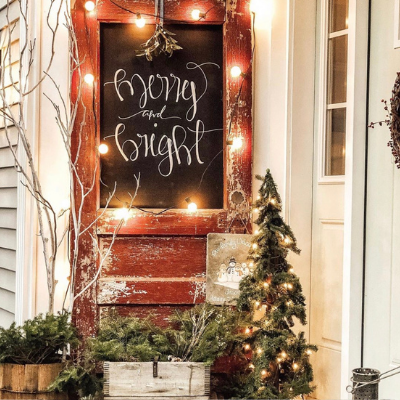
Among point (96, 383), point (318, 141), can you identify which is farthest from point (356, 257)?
point (96, 383)

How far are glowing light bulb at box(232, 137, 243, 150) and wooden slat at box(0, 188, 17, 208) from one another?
53.8 inches

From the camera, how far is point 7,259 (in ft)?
13.1

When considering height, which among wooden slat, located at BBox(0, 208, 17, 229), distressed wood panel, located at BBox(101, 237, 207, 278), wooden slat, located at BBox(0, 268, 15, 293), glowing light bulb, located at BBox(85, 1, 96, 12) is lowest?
wooden slat, located at BBox(0, 268, 15, 293)

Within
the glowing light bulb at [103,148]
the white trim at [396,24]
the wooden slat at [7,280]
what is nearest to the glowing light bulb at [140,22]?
the glowing light bulb at [103,148]

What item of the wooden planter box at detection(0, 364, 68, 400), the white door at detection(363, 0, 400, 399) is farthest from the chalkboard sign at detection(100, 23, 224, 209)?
the wooden planter box at detection(0, 364, 68, 400)

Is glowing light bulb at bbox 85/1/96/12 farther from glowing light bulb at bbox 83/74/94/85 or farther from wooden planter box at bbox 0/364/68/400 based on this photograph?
wooden planter box at bbox 0/364/68/400

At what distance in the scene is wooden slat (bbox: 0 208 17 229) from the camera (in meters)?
3.89

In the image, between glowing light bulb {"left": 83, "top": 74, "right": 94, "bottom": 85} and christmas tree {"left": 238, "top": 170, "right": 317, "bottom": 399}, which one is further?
glowing light bulb {"left": 83, "top": 74, "right": 94, "bottom": 85}

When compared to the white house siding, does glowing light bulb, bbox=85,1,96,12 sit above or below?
above

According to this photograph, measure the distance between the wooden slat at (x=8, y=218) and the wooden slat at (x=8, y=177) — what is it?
153 mm

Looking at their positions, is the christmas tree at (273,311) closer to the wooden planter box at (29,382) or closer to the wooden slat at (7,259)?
the wooden planter box at (29,382)

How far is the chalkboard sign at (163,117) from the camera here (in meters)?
3.40

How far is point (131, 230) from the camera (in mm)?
3367

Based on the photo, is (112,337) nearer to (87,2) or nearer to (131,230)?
(131,230)
